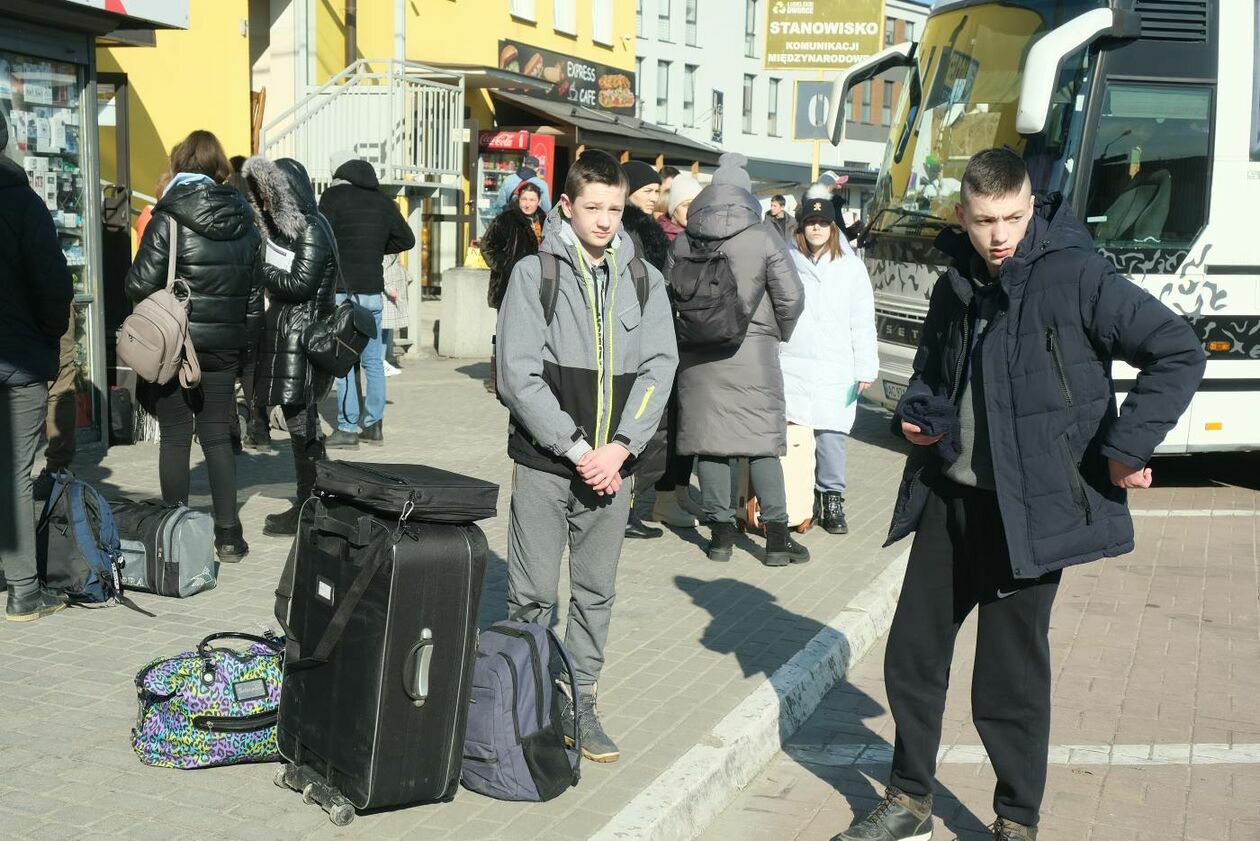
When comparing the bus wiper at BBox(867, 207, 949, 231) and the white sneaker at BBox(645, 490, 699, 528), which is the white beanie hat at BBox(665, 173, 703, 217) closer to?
the white sneaker at BBox(645, 490, 699, 528)

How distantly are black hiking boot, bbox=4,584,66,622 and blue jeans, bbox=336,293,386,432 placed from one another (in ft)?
14.2

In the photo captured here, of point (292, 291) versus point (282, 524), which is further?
point (282, 524)

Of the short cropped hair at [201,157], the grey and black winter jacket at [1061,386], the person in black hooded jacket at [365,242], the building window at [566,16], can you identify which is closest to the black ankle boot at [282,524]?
the short cropped hair at [201,157]

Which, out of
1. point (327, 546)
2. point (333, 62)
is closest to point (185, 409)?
point (327, 546)

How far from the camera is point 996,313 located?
13.1 feet

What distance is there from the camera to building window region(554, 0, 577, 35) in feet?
101

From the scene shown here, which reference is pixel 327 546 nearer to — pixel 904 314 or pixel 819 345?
pixel 819 345

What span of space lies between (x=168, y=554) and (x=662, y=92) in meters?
43.3

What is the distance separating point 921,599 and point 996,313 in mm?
842

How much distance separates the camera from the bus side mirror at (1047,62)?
29.2ft

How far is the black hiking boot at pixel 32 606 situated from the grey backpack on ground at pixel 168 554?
15.3 inches

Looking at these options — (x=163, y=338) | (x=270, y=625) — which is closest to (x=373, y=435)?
(x=163, y=338)

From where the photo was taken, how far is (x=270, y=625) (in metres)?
5.90

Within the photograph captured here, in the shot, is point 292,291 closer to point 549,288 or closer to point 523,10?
point 549,288
